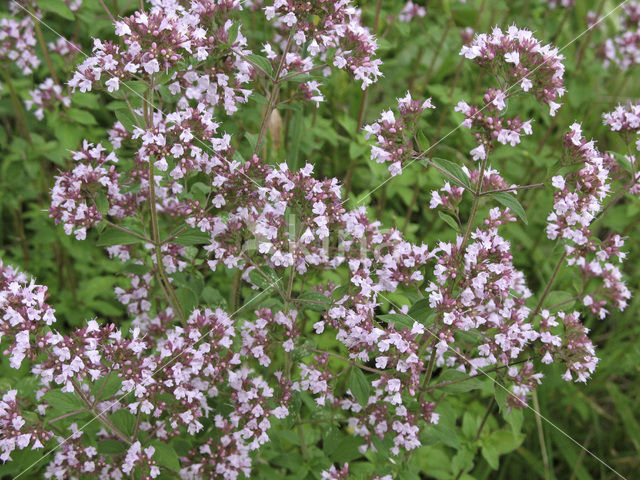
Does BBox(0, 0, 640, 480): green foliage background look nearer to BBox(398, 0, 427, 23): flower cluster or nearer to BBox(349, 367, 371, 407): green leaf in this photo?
BBox(398, 0, 427, 23): flower cluster

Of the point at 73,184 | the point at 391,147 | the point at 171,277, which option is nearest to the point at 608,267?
the point at 391,147

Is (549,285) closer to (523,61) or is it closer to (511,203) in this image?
(511,203)

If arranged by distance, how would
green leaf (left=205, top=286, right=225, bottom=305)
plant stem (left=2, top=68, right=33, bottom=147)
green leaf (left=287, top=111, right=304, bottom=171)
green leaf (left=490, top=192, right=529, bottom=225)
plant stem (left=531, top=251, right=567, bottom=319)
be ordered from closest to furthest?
green leaf (left=490, top=192, right=529, bottom=225) → plant stem (left=531, top=251, right=567, bottom=319) → green leaf (left=205, top=286, right=225, bottom=305) → green leaf (left=287, top=111, right=304, bottom=171) → plant stem (left=2, top=68, right=33, bottom=147)

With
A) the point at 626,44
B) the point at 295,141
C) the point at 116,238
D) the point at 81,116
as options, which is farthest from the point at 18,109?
the point at 626,44

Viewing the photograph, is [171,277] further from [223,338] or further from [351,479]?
[351,479]

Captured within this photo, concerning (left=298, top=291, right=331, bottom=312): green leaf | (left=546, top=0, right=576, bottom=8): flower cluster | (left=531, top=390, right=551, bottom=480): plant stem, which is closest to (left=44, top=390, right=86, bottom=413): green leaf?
(left=298, top=291, right=331, bottom=312): green leaf
